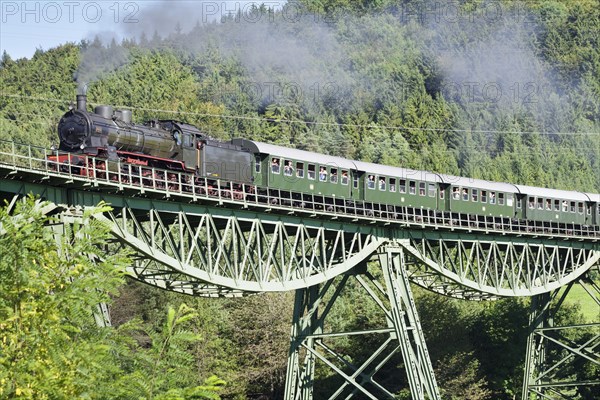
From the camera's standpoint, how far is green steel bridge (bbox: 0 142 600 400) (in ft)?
93.9

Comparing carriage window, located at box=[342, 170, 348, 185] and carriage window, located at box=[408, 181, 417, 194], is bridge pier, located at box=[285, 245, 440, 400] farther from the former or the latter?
carriage window, located at box=[408, 181, 417, 194]

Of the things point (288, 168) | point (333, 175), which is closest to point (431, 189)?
point (333, 175)

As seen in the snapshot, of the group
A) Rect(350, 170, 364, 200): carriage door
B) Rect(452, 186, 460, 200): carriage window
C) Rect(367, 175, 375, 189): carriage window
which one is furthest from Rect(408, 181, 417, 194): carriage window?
Rect(350, 170, 364, 200): carriage door

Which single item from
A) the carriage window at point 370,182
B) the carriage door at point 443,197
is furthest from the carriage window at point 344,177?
the carriage door at point 443,197

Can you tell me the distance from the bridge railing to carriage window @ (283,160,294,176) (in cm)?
73

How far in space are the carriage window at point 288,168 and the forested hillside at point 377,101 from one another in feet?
76.6

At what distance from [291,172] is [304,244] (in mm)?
2754

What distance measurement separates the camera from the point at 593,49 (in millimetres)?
160500

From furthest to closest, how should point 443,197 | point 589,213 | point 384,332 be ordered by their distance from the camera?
1. point 589,213
2. point 443,197
3. point 384,332

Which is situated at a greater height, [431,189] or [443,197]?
[431,189]

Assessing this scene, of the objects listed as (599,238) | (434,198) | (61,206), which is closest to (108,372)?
(61,206)

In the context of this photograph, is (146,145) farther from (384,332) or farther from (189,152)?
(384,332)

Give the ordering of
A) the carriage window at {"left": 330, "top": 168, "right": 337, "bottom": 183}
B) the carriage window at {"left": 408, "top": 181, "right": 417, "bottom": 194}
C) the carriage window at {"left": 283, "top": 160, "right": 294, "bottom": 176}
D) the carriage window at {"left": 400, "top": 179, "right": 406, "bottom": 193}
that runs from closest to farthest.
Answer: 1. the carriage window at {"left": 283, "top": 160, "right": 294, "bottom": 176}
2. the carriage window at {"left": 330, "top": 168, "right": 337, "bottom": 183}
3. the carriage window at {"left": 400, "top": 179, "right": 406, "bottom": 193}
4. the carriage window at {"left": 408, "top": 181, "right": 417, "bottom": 194}

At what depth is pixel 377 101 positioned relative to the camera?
5625 inches
